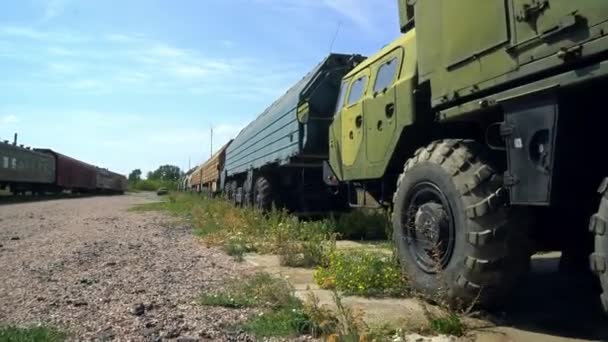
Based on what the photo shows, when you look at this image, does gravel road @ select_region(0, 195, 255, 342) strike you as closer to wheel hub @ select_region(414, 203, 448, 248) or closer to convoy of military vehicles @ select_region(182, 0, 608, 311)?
wheel hub @ select_region(414, 203, 448, 248)

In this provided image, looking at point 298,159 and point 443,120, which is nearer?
point 443,120

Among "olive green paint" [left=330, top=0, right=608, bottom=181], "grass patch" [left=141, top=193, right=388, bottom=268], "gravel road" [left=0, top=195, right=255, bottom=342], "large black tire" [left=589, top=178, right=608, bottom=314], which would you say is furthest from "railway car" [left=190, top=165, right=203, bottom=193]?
"large black tire" [left=589, top=178, right=608, bottom=314]

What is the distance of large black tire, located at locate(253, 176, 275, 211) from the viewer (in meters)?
13.4

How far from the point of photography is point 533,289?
5.17 m

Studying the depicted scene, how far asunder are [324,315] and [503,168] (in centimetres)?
173

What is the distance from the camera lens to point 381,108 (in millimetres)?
6031

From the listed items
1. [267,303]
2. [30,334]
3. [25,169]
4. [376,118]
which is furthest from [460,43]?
[25,169]

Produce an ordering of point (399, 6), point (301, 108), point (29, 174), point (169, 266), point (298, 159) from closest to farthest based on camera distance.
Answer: point (399, 6), point (169, 266), point (301, 108), point (298, 159), point (29, 174)

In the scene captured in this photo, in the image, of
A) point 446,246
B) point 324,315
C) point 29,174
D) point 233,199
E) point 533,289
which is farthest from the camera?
point 29,174

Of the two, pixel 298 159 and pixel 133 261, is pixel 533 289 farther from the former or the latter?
pixel 298 159

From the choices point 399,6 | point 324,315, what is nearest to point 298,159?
point 399,6

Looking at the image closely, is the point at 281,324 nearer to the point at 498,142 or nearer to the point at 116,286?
the point at 498,142

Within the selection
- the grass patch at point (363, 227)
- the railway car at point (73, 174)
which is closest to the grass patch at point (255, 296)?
the grass patch at point (363, 227)

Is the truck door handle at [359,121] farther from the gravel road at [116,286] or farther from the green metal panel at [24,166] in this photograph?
the green metal panel at [24,166]
